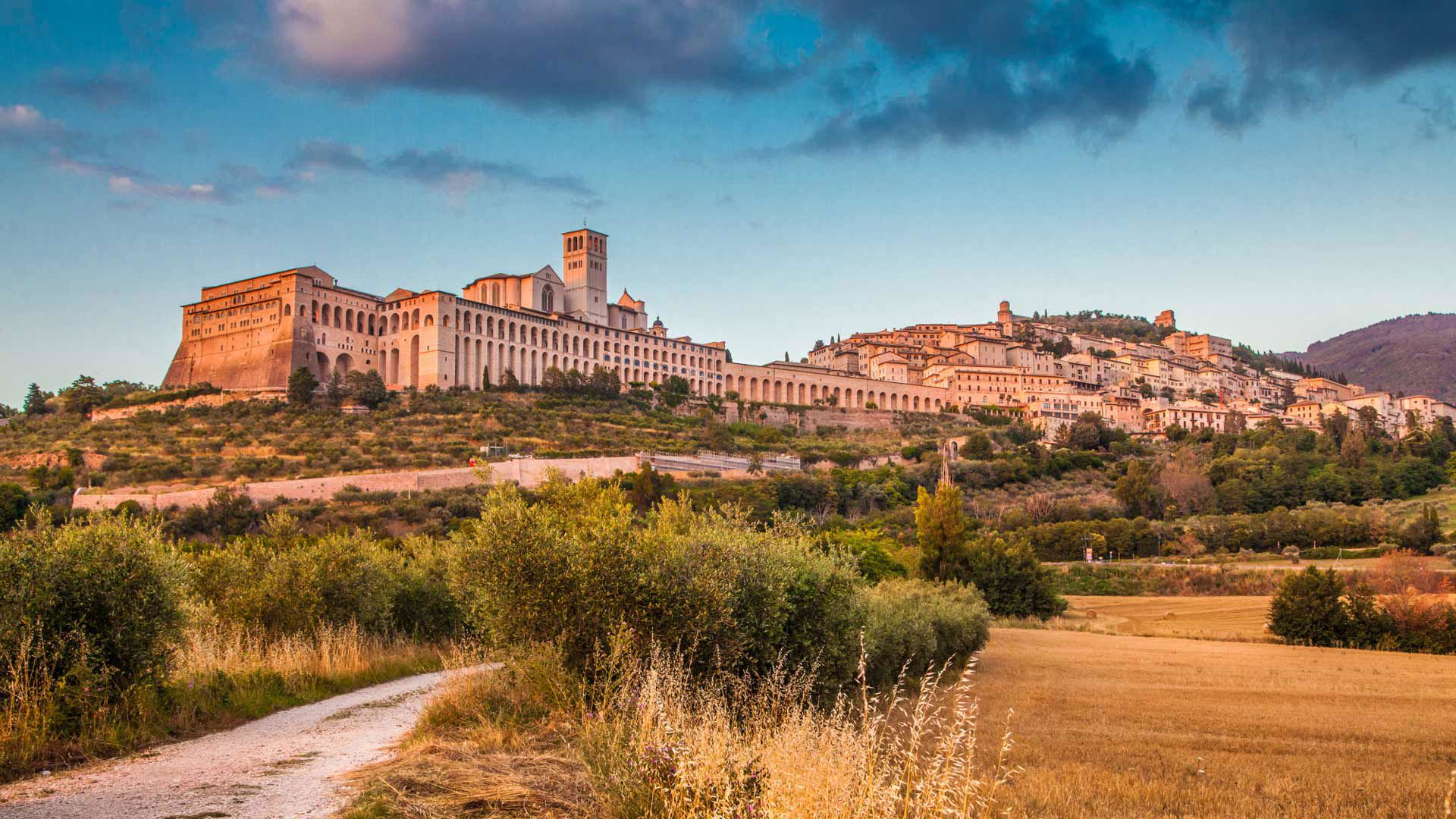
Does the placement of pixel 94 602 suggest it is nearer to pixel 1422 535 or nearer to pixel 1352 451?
pixel 1422 535

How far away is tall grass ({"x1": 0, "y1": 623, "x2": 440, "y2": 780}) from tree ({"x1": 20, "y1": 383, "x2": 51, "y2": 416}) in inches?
3076

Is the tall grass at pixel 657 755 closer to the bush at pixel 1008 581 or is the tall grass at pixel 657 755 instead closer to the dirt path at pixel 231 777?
the dirt path at pixel 231 777

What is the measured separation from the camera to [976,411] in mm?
107938

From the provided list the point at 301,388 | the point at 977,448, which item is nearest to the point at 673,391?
the point at 977,448

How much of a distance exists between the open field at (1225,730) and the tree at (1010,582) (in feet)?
34.4

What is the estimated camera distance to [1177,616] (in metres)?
35.2

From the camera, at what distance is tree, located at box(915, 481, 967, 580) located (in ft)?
113

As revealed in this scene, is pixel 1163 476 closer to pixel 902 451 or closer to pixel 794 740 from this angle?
pixel 902 451

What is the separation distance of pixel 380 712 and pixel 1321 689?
1588cm

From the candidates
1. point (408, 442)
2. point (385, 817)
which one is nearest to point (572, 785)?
point (385, 817)

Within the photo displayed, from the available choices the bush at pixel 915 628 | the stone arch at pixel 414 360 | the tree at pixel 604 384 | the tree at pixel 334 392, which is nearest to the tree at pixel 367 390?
the tree at pixel 334 392

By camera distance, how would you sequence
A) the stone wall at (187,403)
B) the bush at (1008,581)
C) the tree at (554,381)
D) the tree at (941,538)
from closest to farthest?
the tree at (941,538) → the bush at (1008,581) → the stone wall at (187,403) → the tree at (554,381)

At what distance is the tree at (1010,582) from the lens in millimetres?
35062

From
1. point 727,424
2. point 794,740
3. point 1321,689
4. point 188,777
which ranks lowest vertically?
point 1321,689
